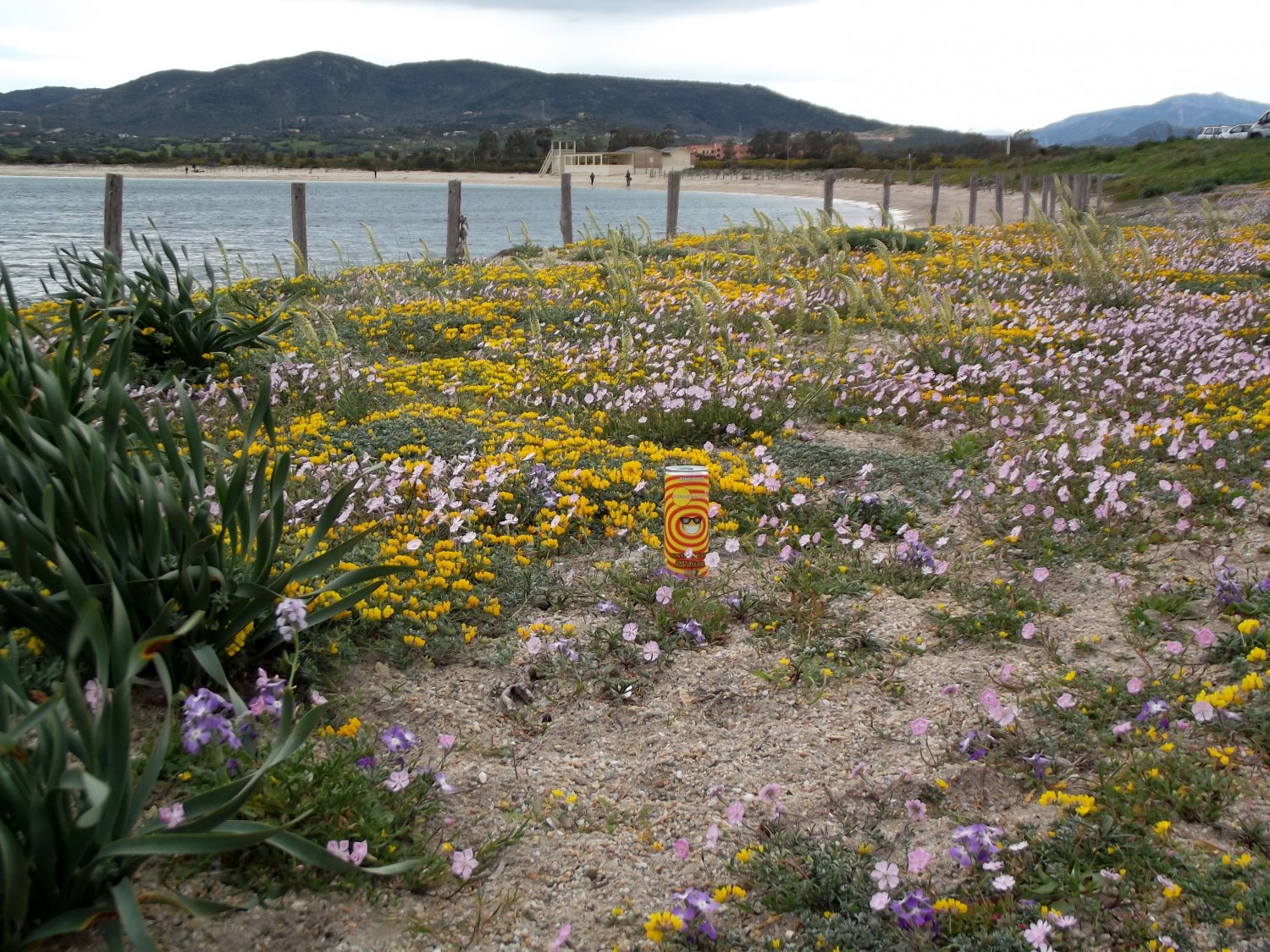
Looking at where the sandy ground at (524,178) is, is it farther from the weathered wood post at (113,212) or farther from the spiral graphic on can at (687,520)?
the spiral graphic on can at (687,520)

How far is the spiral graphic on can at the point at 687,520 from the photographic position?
395 centimetres

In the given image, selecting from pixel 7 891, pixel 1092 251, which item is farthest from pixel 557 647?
pixel 1092 251

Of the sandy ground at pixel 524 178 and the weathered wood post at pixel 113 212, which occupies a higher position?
the sandy ground at pixel 524 178

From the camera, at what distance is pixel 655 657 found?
3.56 metres

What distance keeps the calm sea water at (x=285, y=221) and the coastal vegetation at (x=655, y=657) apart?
627 cm

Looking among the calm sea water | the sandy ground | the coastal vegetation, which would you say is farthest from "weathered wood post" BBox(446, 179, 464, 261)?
the sandy ground

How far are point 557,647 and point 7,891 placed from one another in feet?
6.53

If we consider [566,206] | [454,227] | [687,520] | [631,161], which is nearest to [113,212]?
[454,227]

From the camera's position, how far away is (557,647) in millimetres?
3547

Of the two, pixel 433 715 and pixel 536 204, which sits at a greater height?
pixel 536 204

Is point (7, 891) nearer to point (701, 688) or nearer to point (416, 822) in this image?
point (416, 822)

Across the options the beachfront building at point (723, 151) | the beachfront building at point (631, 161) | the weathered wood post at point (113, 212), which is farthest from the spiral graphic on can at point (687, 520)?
the beachfront building at point (723, 151)

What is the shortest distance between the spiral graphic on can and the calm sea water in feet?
23.9

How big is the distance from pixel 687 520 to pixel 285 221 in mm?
50505
